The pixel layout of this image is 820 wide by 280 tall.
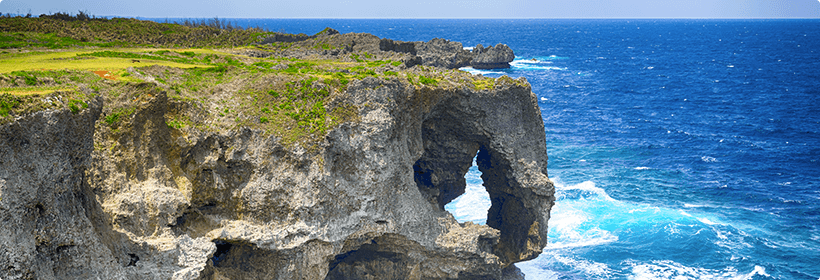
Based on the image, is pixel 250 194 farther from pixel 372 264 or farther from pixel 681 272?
pixel 681 272

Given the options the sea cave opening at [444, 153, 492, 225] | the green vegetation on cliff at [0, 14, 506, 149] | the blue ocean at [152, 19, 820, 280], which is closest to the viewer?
the green vegetation on cliff at [0, 14, 506, 149]

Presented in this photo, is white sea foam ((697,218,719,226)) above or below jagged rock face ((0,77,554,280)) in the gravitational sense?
below

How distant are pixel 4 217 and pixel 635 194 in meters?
48.8

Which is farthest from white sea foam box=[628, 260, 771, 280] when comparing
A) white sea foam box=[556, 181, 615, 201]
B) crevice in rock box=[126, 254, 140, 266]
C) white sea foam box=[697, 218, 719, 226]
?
crevice in rock box=[126, 254, 140, 266]

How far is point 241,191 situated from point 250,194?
56 cm

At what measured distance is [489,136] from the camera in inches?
1197

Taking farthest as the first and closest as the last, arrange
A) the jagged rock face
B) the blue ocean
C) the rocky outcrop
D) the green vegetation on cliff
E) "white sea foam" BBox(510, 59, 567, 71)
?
"white sea foam" BBox(510, 59, 567, 71), the rocky outcrop, the blue ocean, the green vegetation on cliff, the jagged rock face

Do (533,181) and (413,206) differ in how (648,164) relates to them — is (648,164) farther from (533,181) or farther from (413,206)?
(413,206)

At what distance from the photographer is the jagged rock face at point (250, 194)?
18.2 meters

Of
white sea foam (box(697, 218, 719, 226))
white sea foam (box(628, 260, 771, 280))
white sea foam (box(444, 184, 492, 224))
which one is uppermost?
white sea foam (box(444, 184, 492, 224))

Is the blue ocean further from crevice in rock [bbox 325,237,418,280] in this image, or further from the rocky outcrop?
crevice in rock [bbox 325,237,418,280]

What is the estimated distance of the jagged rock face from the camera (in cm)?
1825

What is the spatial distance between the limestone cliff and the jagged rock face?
0.05 metres

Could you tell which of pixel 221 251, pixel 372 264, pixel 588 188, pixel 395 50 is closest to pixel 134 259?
pixel 221 251
